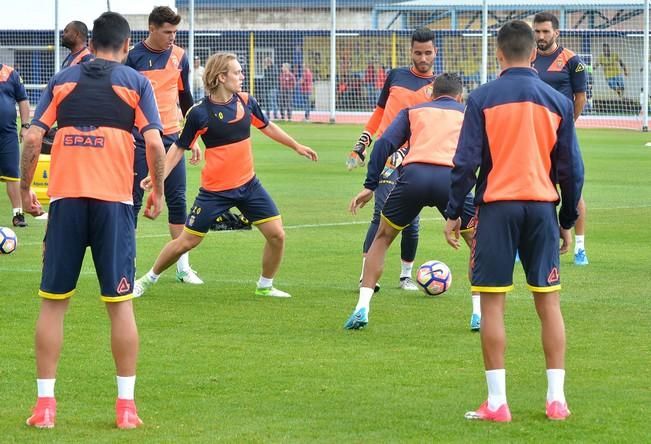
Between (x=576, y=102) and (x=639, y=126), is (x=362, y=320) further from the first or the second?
(x=639, y=126)

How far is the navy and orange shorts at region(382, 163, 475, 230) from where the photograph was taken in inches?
378

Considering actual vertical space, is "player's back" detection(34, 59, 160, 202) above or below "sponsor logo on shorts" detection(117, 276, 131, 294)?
above

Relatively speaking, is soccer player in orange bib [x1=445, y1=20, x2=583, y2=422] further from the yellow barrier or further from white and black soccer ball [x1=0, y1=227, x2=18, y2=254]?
the yellow barrier

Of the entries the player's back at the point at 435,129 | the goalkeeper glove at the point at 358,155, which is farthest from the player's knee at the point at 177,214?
the player's back at the point at 435,129

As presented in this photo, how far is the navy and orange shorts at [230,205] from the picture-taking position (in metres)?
11.2

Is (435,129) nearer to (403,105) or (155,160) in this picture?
(403,105)

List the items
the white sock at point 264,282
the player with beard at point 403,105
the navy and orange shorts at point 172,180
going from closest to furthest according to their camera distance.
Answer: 1. the player with beard at point 403,105
2. the white sock at point 264,282
3. the navy and orange shorts at point 172,180

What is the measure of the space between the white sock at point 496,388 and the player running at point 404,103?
415cm

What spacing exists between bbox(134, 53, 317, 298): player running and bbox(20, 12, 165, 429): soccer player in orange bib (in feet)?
13.3

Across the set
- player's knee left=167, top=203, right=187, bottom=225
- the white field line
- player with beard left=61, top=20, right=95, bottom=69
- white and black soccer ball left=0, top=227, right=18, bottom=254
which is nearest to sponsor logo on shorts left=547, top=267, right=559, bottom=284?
player's knee left=167, top=203, right=187, bottom=225

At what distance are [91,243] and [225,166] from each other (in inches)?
169

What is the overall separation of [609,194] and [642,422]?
14.1m

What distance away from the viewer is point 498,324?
276 inches

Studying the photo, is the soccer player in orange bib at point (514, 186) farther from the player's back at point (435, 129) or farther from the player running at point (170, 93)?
the player running at point (170, 93)
